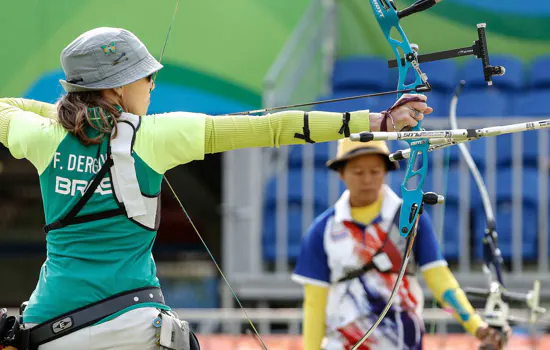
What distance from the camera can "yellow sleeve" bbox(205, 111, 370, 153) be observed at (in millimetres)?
2412

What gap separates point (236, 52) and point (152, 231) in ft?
15.1

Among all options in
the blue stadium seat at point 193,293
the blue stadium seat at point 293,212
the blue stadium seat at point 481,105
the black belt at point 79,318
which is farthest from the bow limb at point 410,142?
the blue stadium seat at point 481,105

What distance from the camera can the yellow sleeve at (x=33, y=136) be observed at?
2.41 meters

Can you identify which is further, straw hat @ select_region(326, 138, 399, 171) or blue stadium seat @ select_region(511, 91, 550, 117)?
blue stadium seat @ select_region(511, 91, 550, 117)

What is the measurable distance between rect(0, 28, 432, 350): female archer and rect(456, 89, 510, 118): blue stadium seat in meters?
5.57

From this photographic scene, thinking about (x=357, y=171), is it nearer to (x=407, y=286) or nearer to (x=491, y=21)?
(x=407, y=286)

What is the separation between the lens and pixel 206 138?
2.42 meters

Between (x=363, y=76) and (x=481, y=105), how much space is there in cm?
118

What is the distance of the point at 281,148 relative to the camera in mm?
7684

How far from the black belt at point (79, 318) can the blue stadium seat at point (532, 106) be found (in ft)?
19.5

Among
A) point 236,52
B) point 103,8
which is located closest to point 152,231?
point 103,8

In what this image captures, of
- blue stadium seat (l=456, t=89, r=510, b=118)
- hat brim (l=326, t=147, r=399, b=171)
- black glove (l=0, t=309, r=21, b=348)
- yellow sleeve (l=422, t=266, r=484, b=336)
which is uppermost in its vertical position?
blue stadium seat (l=456, t=89, r=510, b=118)

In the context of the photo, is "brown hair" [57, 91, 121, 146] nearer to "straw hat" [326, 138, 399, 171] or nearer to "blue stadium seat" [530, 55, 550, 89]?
"straw hat" [326, 138, 399, 171]

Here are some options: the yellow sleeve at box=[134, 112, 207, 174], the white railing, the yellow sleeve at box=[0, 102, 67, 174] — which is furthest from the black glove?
the white railing
